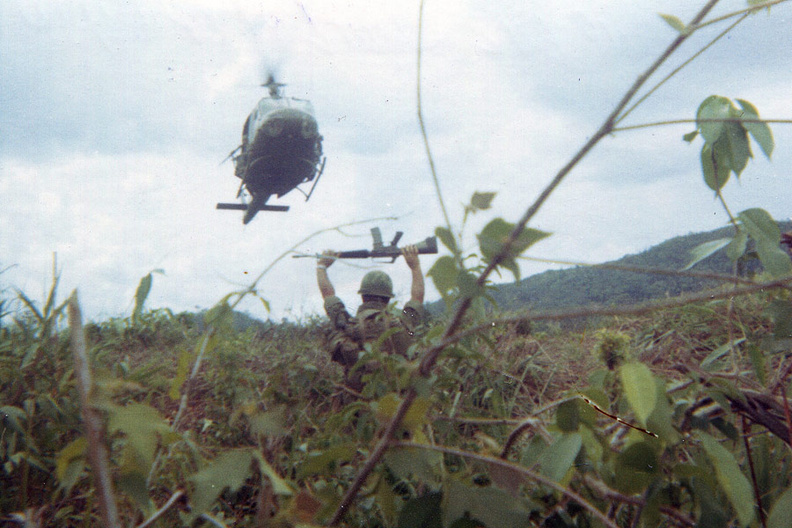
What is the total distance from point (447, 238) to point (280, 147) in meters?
6.17

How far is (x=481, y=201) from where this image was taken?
43 centimetres

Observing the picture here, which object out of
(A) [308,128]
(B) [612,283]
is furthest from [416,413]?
(A) [308,128]

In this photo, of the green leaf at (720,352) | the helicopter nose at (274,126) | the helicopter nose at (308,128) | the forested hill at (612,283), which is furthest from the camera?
the helicopter nose at (308,128)

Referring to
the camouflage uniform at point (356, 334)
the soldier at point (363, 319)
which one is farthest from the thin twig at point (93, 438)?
the camouflage uniform at point (356, 334)

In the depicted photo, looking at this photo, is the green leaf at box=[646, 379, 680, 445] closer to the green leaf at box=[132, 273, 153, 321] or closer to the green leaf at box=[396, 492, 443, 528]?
the green leaf at box=[396, 492, 443, 528]

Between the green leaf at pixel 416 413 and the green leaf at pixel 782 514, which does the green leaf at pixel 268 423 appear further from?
the green leaf at pixel 782 514

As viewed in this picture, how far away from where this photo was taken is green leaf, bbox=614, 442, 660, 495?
0.50 m

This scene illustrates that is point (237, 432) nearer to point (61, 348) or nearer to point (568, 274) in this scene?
point (61, 348)

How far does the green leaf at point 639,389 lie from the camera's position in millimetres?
366

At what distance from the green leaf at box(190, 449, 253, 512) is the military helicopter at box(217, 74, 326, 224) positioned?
5702 millimetres

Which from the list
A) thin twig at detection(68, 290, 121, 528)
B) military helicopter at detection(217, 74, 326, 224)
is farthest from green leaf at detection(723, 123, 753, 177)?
military helicopter at detection(217, 74, 326, 224)

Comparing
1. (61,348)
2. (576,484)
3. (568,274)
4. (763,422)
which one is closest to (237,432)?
(61,348)

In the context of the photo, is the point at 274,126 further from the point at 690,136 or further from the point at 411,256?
the point at 690,136

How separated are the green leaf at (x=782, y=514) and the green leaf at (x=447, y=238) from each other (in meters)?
0.44
